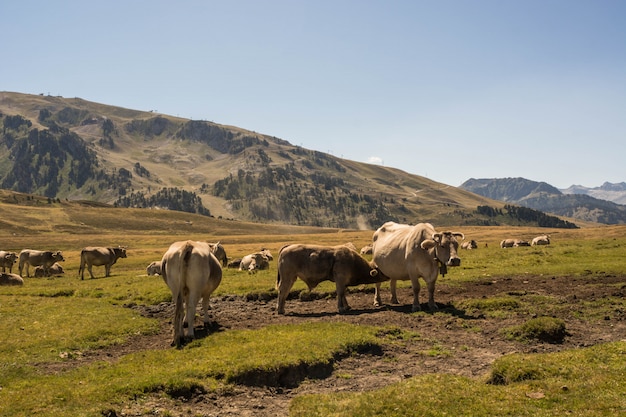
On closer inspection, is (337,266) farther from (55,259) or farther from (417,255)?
(55,259)

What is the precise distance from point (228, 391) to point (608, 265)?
32.7 meters

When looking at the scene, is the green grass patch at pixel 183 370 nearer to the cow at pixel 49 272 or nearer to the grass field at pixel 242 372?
the grass field at pixel 242 372

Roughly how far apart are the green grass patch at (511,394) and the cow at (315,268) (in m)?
11.1

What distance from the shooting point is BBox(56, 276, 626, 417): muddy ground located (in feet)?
39.6

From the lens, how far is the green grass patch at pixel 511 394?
9.84m

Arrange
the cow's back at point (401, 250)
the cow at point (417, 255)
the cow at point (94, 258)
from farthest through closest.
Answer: the cow at point (94, 258) → the cow's back at point (401, 250) → the cow at point (417, 255)

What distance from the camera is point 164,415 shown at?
35.7ft

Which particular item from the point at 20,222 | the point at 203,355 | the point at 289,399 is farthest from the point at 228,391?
the point at 20,222

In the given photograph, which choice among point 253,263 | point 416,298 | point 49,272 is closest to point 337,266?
point 416,298

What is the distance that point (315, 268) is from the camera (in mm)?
23141

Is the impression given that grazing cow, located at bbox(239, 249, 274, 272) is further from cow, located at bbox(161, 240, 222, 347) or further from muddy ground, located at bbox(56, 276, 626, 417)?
cow, located at bbox(161, 240, 222, 347)

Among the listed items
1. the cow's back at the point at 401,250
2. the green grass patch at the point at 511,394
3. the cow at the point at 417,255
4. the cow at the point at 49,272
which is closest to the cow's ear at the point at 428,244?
the cow at the point at 417,255

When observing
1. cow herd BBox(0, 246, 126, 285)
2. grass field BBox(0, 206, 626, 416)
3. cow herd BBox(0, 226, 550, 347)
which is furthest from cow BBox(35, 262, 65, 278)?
cow herd BBox(0, 226, 550, 347)

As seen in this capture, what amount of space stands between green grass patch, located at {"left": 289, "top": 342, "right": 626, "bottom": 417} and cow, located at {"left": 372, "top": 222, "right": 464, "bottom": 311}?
796 centimetres
